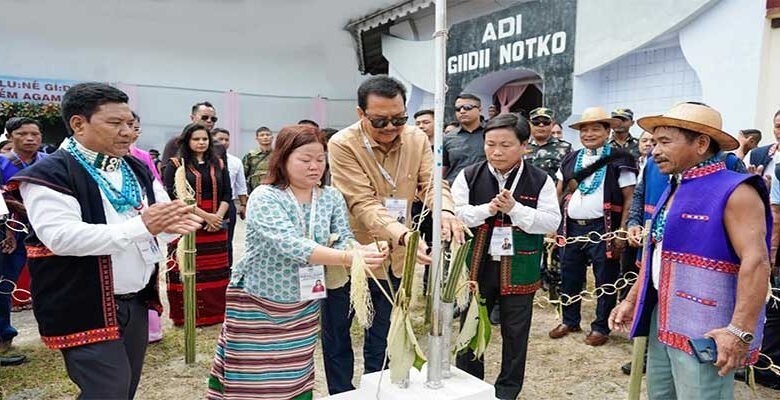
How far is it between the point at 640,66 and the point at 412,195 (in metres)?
6.45

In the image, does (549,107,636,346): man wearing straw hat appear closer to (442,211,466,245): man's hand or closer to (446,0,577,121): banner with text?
(442,211,466,245): man's hand

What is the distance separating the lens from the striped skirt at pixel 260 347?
211 cm

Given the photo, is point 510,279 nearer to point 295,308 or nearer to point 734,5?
point 295,308

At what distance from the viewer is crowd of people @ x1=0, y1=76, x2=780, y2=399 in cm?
171

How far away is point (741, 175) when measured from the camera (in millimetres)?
1732

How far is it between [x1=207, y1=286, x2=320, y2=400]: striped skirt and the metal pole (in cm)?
81

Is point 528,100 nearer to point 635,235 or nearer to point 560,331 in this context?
point 560,331

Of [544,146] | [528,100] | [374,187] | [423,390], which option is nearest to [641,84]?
[528,100]

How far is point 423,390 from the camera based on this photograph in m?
1.50

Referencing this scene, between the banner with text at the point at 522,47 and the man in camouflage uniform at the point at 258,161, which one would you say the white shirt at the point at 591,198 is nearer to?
the man in camouflage uniform at the point at 258,161

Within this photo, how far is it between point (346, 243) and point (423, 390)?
0.78 metres

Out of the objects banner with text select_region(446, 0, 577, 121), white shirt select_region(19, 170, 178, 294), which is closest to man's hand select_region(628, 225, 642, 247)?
white shirt select_region(19, 170, 178, 294)

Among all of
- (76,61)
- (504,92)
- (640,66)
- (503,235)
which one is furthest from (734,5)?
(76,61)

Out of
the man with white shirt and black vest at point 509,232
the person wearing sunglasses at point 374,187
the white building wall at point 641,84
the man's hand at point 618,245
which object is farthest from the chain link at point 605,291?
the white building wall at point 641,84
